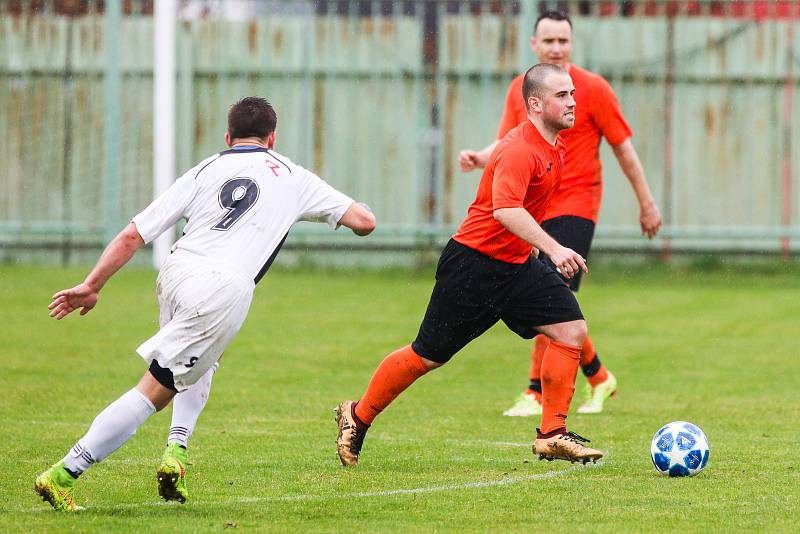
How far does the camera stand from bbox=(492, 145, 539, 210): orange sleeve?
23.2 feet

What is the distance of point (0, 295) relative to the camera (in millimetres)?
16078

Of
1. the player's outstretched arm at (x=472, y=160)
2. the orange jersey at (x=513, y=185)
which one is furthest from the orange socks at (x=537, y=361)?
the orange jersey at (x=513, y=185)

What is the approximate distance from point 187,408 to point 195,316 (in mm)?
630

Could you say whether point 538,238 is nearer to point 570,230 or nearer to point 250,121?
point 250,121

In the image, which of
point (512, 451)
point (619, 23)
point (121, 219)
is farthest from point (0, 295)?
point (512, 451)

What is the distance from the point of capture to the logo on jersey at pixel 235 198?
6.25m

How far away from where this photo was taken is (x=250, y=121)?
643cm

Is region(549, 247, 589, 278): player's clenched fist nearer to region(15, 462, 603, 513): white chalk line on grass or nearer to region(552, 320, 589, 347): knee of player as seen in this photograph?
region(552, 320, 589, 347): knee of player

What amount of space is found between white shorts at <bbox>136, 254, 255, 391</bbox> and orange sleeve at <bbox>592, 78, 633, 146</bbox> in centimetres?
369

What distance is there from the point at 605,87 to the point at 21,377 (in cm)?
464

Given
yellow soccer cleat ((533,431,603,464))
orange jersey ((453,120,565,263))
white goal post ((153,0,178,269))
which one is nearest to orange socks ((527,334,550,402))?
orange jersey ((453,120,565,263))

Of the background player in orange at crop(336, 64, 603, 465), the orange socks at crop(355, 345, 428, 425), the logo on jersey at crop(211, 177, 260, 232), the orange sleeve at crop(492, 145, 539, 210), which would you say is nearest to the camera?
the logo on jersey at crop(211, 177, 260, 232)

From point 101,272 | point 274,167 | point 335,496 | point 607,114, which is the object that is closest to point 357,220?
point 274,167

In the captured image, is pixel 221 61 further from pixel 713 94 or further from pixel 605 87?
pixel 605 87
